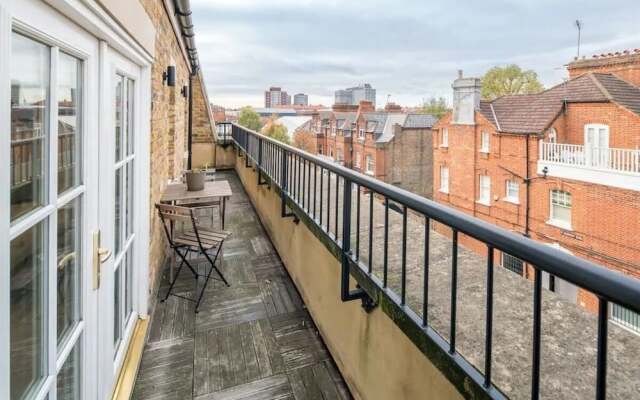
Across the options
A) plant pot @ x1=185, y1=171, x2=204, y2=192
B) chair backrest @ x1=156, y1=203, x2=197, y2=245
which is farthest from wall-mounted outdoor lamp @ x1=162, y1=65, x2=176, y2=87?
chair backrest @ x1=156, y1=203, x2=197, y2=245

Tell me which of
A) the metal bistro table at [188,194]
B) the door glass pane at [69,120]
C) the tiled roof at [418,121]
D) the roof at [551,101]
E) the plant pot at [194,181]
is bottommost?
the metal bistro table at [188,194]

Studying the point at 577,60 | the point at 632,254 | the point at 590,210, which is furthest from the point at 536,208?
the point at 577,60

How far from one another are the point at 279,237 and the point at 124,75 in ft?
7.41

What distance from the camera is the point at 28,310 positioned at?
3.27 ft

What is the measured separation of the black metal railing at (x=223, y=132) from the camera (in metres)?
9.93

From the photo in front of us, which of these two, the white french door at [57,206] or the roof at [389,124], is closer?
the white french door at [57,206]

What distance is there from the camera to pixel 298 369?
2256mm

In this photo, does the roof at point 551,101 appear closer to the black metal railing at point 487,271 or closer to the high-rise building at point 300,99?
the black metal railing at point 487,271

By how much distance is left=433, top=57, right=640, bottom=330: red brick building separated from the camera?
9.70 meters

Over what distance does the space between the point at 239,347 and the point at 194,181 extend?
83.2 inches

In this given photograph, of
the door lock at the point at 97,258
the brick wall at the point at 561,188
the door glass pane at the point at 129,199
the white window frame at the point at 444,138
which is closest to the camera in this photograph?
the door lock at the point at 97,258

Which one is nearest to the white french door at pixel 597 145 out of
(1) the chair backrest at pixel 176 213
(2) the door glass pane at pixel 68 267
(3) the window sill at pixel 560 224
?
(3) the window sill at pixel 560 224

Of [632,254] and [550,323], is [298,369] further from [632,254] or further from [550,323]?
[632,254]

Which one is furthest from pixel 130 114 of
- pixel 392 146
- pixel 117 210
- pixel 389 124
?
pixel 389 124
